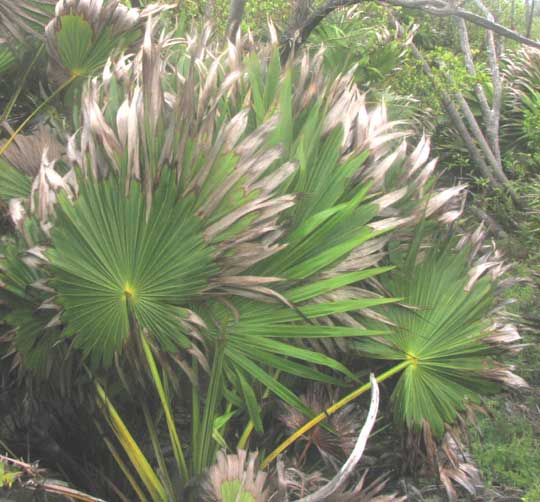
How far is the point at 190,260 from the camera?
3098 mm

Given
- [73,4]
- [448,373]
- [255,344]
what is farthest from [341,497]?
[73,4]

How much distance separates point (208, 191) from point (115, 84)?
1068 millimetres

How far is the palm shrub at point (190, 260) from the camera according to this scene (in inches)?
121

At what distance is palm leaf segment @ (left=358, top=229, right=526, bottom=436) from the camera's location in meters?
3.62

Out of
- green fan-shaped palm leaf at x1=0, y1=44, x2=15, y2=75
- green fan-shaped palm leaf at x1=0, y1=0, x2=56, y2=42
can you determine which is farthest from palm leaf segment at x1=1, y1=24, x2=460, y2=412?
green fan-shaped palm leaf at x1=0, y1=44, x2=15, y2=75

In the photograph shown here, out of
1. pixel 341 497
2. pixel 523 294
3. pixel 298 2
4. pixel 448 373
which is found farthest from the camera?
pixel 523 294

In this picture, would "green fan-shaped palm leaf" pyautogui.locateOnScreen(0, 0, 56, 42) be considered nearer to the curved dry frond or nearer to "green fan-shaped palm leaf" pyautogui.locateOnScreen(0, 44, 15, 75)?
"green fan-shaped palm leaf" pyautogui.locateOnScreen(0, 44, 15, 75)

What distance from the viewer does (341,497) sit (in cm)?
296

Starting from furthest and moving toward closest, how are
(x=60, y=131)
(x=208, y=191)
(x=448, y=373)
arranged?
1. (x=60, y=131)
2. (x=448, y=373)
3. (x=208, y=191)

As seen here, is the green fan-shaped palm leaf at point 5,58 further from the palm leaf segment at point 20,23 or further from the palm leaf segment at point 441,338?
the palm leaf segment at point 441,338

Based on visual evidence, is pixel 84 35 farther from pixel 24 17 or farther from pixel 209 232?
pixel 209 232

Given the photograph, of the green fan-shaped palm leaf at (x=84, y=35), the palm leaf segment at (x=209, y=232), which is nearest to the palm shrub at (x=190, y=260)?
the palm leaf segment at (x=209, y=232)

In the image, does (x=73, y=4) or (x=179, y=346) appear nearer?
(x=179, y=346)

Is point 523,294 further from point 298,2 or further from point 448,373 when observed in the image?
point 448,373
